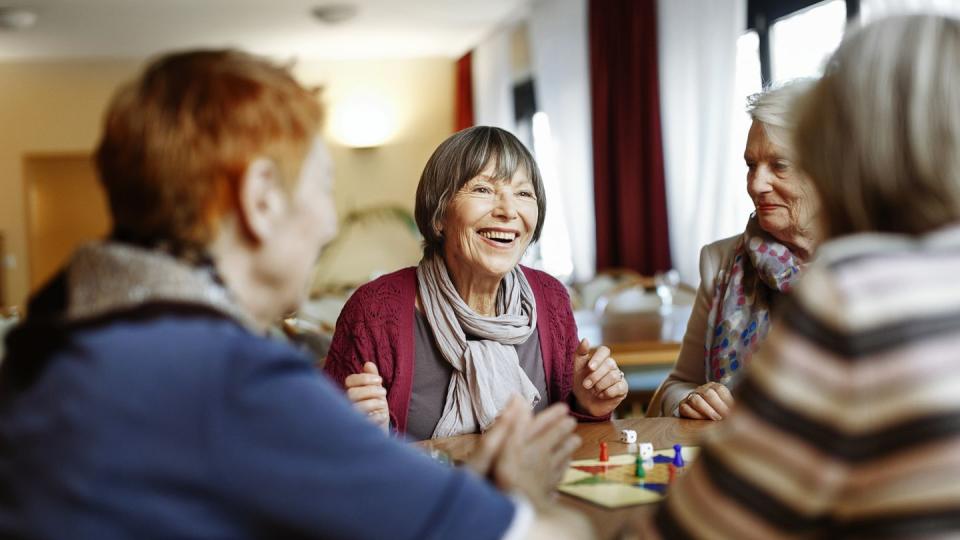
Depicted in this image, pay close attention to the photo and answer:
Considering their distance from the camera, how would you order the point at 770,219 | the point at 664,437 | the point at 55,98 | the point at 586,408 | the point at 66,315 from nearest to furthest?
the point at 66,315
the point at 664,437
the point at 586,408
the point at 770,219
the point at 55,98

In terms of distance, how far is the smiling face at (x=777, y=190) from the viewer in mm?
2232

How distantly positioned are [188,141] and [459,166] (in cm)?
128

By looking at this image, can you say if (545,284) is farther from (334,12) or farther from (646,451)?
(334,12)

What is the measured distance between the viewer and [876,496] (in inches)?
32.4

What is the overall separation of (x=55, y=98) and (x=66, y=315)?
389 inches

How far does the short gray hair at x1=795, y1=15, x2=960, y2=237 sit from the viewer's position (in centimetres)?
89

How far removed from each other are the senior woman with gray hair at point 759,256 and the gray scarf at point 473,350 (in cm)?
39

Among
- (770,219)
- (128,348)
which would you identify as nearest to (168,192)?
(128,348)

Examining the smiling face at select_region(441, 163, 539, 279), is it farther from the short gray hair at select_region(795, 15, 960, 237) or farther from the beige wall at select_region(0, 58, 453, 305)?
the beige wall at select_region(0, 58, 453, 305)

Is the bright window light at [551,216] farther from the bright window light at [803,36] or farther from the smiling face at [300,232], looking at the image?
the smiling face at [300,232]

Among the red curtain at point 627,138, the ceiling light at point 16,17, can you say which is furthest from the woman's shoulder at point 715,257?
the ceiling light at point 16,17

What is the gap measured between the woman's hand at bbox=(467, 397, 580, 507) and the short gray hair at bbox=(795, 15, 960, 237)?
460 millimetres

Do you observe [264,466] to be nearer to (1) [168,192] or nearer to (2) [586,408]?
(1) [168,192]

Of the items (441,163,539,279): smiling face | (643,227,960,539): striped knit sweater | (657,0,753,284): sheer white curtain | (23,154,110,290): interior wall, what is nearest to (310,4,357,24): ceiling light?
(657,0,753,284): sheer white curtain
